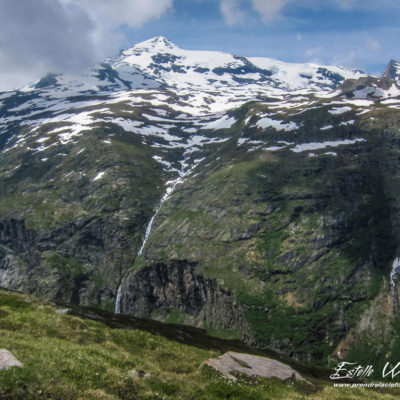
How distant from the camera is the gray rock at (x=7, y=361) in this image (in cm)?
1266

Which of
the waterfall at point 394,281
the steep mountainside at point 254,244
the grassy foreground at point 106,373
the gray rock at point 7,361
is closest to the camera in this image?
the grassy foreground at point 106,373

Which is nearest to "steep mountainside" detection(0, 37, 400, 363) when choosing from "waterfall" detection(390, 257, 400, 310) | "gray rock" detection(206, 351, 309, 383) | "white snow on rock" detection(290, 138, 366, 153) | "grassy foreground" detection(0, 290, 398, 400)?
"waterfall" detection(390, 257, 400, 310)

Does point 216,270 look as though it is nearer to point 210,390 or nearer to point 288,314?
point 288,314

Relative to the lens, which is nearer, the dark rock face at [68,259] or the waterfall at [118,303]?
the waterfall at [118,303]

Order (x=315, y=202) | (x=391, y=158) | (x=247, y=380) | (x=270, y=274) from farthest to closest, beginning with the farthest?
(x=391, y=158), (x=315, y=202), (x=270, y=274), (x=247, y=380)

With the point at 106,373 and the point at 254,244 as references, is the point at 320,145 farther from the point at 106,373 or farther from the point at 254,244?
the point at 106,373

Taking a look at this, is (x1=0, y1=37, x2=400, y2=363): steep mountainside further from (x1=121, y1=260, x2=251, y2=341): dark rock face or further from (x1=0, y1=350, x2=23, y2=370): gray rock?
(x1=0, y1=350, x2=23, y2=370): gray rock

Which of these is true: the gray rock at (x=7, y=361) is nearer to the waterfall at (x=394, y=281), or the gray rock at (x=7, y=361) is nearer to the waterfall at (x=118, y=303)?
the waterfall at (x=394, y=281)

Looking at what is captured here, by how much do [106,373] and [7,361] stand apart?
3918 mm

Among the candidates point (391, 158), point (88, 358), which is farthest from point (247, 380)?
point (391, 158)

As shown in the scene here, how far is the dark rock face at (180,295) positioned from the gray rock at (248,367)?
3914 inches

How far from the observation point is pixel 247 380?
20.9 m

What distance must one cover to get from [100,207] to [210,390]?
17803 cm

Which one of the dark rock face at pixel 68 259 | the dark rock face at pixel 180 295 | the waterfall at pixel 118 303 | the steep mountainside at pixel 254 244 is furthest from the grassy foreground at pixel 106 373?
the dark rock face at pixel 68 259
